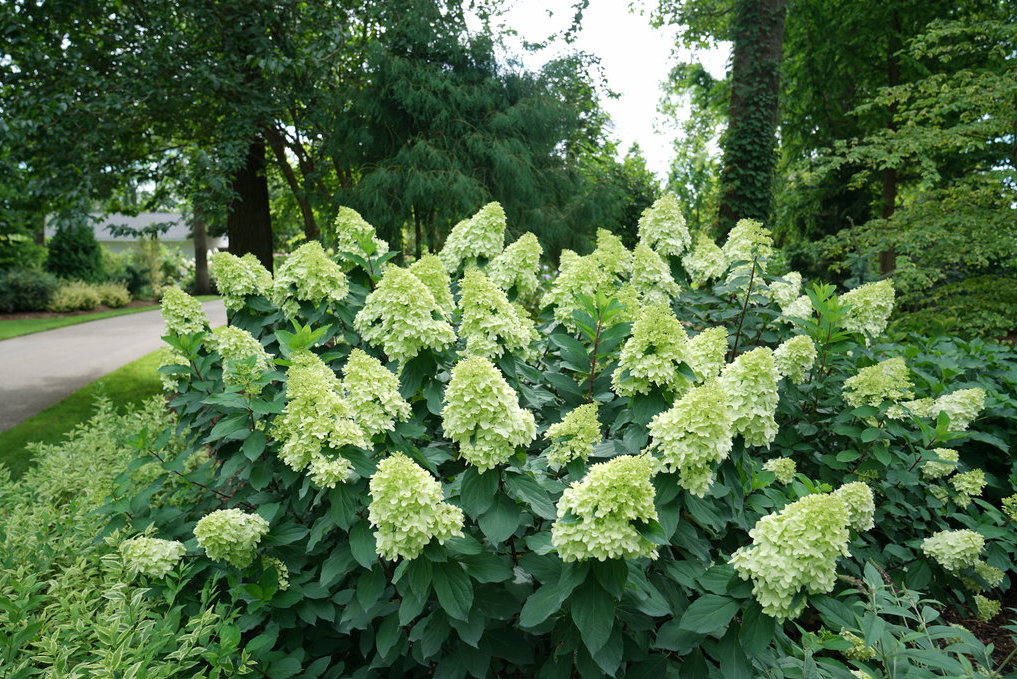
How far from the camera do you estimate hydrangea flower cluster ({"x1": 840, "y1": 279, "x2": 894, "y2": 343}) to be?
3322 millimetres

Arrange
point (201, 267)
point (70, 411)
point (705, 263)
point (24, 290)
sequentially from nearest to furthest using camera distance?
point (705, 263)
point (70, 411)
point (24, 290)
point (201, 267)

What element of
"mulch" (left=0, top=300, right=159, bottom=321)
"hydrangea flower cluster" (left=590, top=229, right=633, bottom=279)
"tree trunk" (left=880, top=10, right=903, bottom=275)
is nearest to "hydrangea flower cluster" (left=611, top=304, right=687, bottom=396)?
"hydrangea flower cluster" (left=590, top=229, right=633, bottom=279)

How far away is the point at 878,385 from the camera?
9.89 ft

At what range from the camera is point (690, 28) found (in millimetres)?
16438

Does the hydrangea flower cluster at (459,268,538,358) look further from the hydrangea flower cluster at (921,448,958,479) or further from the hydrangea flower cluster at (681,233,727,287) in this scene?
the hydrangea flower cluster at (921,448,958,479)

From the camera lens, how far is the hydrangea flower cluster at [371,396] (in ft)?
6.70

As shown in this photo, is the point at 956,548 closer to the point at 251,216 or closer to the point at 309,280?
the point at 309,280

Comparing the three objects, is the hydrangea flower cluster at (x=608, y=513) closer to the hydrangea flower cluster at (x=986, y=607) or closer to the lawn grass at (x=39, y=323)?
the hydrangea flower cluster at (x=986, y=607)

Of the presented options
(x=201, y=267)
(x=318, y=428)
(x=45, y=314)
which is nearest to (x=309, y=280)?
(x=318, y=428)

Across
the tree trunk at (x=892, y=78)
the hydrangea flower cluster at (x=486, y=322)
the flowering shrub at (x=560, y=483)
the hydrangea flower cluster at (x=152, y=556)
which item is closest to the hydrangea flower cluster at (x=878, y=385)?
the flowering shrub at (x=560, y=483)

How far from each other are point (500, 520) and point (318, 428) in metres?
0.71

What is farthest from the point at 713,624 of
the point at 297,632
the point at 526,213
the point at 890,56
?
the point at 890,56

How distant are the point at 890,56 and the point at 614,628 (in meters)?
17.4

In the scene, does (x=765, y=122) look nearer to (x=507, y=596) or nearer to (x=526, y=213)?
(x=526, y=213)
